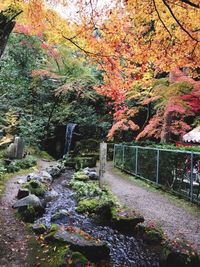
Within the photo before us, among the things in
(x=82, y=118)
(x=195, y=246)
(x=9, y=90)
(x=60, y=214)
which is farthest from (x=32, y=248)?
(x=82, y=118)

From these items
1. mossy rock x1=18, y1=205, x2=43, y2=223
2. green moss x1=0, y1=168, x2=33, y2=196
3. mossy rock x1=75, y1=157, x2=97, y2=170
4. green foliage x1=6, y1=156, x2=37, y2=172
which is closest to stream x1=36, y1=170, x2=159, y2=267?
mossy rock x1=18, y1=205, x2=43, y2=223

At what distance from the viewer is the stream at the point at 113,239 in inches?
156

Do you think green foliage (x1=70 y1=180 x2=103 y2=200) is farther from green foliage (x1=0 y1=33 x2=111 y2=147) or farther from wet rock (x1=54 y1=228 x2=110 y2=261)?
green foliage (x1=0 y1=33 x2=111 y2=147)

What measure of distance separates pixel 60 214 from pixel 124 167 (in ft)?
26.9

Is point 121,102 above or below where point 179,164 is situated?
above

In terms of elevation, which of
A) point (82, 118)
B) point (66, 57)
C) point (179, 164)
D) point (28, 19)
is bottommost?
point (179, 164)

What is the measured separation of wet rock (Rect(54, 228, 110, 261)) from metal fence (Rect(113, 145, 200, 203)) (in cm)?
382

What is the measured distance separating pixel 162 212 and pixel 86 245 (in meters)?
2.90

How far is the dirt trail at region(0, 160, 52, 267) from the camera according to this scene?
12.3ft

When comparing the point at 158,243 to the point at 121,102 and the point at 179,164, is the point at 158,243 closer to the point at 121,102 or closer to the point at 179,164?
the point at 179,164

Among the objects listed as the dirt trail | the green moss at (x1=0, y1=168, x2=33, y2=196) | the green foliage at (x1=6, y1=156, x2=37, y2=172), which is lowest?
the dirt trail

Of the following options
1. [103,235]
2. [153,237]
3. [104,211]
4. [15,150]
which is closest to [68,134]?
[15,150]

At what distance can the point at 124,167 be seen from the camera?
13680 millimetres

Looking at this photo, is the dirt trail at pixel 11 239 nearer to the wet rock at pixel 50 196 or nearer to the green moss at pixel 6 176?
the wet rock at pixel 50 196
